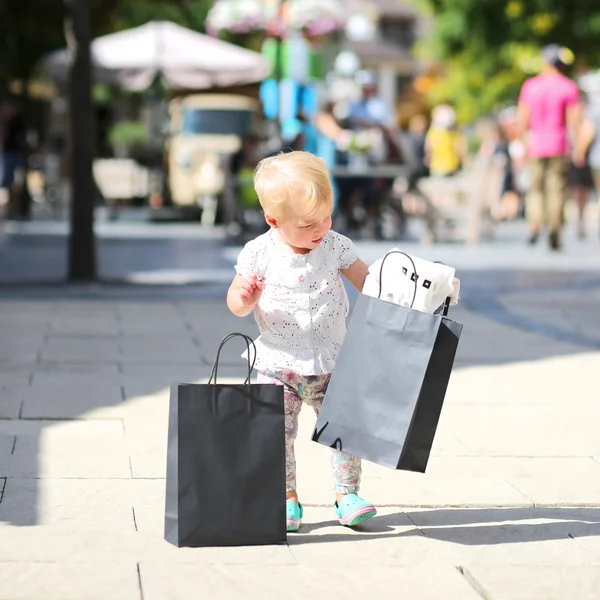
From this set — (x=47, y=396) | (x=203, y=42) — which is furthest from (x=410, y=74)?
(x=47, y=396)

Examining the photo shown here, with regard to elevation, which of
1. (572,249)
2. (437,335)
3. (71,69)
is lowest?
(572,249)

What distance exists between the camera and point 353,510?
4.24 m

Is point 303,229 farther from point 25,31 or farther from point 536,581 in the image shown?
point 25,31

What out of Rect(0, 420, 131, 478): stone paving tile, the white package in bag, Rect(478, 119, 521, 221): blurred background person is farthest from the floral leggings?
Rect(478, 119, 521, 221): blurred background person

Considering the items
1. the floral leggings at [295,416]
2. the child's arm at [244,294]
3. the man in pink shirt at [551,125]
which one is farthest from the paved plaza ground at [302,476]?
the man in pink shirt at [551,125]

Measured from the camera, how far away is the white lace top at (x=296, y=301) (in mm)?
4246

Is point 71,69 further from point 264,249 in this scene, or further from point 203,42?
point 203,42

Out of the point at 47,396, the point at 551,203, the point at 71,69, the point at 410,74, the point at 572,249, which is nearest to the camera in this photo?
the point at 47,396

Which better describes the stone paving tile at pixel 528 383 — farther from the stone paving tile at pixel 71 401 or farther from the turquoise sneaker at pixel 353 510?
the turquoise sneaker at pixel 353 510

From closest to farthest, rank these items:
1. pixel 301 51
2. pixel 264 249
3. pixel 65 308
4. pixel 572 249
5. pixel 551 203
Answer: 1. pixel 264 249
2. pixel 65 308
3. pixel 551 203
4. pixel 572 249
5. pixel 301 51

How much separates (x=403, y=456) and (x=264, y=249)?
31.1 inches

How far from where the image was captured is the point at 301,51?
753 inches

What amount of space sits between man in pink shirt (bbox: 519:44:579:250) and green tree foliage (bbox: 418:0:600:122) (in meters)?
19.4

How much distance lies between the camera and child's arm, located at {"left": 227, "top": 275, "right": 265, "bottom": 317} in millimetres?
4168
